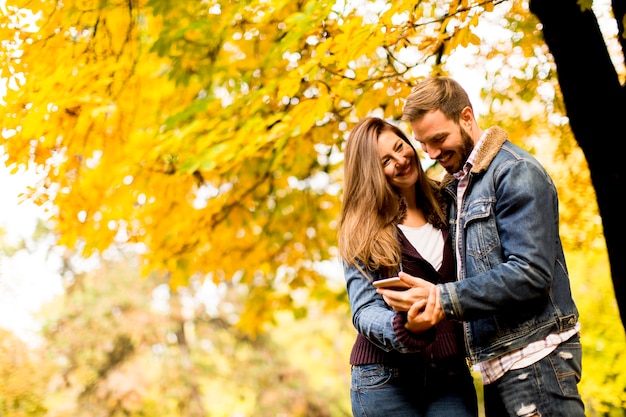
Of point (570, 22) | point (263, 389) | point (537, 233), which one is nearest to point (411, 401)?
point (537, 233)

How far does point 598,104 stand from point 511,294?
56.4 inches

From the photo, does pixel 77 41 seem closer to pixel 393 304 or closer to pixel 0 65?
pixel 0 65

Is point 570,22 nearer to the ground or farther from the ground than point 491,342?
farther from the ground

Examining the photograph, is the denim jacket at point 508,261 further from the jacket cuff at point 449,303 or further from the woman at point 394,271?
the woman at point 394,271

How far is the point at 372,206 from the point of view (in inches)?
91.5

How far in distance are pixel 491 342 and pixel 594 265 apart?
19.9 ft

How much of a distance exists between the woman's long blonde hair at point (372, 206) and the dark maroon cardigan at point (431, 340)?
50 millimetres

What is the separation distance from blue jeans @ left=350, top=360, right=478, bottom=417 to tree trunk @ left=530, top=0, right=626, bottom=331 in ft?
3.81

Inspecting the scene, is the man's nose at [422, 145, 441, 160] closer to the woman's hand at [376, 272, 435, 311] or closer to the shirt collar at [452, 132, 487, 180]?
the shirt collar at [452, 132, 487, 180]

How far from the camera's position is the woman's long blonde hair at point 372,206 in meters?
2.23

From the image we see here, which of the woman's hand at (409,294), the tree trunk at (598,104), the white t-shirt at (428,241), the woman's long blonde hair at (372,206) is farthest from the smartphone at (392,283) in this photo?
the tree trunk at (598,104)

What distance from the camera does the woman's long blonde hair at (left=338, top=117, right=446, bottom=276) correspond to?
88.0 inches

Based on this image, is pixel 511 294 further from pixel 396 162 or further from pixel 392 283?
pixel 396 162

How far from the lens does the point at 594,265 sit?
7543mm
